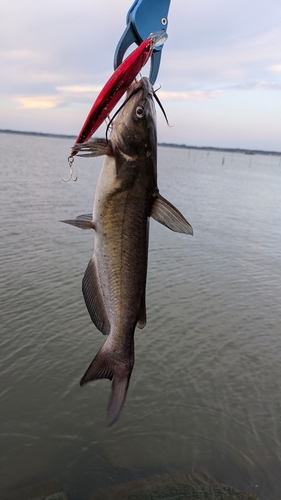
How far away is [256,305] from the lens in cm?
1148

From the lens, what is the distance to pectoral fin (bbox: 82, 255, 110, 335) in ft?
10.6

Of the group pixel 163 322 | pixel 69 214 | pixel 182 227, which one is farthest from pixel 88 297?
pixel 69 214

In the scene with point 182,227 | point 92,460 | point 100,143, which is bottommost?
point 92,460

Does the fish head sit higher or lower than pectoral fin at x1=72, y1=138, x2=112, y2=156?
higher

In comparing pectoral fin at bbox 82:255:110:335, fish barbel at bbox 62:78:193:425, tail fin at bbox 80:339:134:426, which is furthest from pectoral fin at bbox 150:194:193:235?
tail fin at bbox 80:339:134:426

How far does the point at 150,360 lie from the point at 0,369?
10.0 feet

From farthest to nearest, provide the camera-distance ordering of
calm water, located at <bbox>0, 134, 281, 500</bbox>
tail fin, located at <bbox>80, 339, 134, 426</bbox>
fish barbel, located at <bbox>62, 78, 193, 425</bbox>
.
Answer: calm water, located at <bbox>0, 134, 281, 500</bbox> → tail fin, located at <bbox>80, 339, 134, 426</bbox> → fish barbel, located at <bbox>62, 78, 193, 425</bbox>

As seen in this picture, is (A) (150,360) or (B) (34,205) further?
(B) (34,205)

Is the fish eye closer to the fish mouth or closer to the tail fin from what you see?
the fish mouth

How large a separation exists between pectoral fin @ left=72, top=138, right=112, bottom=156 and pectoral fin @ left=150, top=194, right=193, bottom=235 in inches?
20.4

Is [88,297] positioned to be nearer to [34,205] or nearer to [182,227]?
[182,227]

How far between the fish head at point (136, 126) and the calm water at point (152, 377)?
265 cm

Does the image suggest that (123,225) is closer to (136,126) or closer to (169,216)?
(169,216)

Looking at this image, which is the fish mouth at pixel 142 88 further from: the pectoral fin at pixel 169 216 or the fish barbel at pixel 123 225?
the pectoral fin at pixel 169 216
